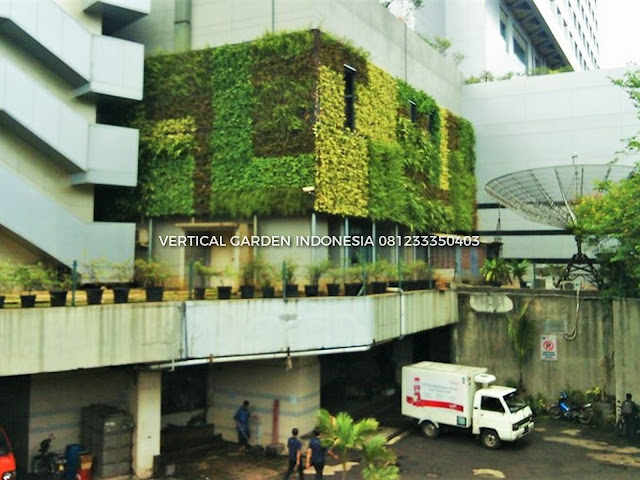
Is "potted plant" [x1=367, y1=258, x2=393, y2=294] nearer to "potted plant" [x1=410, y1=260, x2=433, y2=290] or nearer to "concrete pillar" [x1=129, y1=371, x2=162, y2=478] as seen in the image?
"potted plant" [x1=410, y1=260, x2=433, y2=290]

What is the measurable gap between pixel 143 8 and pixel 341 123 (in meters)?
9.21

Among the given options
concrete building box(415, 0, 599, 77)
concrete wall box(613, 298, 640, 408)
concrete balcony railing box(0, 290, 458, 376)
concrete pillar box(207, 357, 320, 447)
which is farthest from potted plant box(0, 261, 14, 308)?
concrete building box(415, 0, 599, 77)

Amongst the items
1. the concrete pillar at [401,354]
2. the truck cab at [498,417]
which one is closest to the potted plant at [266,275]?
the truck cab at [498,417]

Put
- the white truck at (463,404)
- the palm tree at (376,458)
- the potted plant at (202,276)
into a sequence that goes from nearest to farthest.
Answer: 1. the palm tree at (376,458)
2. the potted plant at (202,276)
3. the white truck at (463,404)

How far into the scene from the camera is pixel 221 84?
931 inches

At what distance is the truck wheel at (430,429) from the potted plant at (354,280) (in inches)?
219

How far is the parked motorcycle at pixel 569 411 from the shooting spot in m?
21.7

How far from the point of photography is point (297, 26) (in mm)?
22859

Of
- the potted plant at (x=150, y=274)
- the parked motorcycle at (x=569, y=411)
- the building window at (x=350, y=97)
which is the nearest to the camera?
the potted plant at (x=150, y=274)

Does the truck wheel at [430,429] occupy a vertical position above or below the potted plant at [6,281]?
below

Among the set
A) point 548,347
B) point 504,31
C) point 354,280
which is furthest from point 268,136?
point 504,31

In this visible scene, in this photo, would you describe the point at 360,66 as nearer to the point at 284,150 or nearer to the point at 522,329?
the point at 284,150

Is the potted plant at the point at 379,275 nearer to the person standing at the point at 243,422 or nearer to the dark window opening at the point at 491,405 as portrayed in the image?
the dark window opening at the point at 491,405

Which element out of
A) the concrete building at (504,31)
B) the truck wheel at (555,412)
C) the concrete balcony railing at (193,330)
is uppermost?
the concrete building at (504,31)
